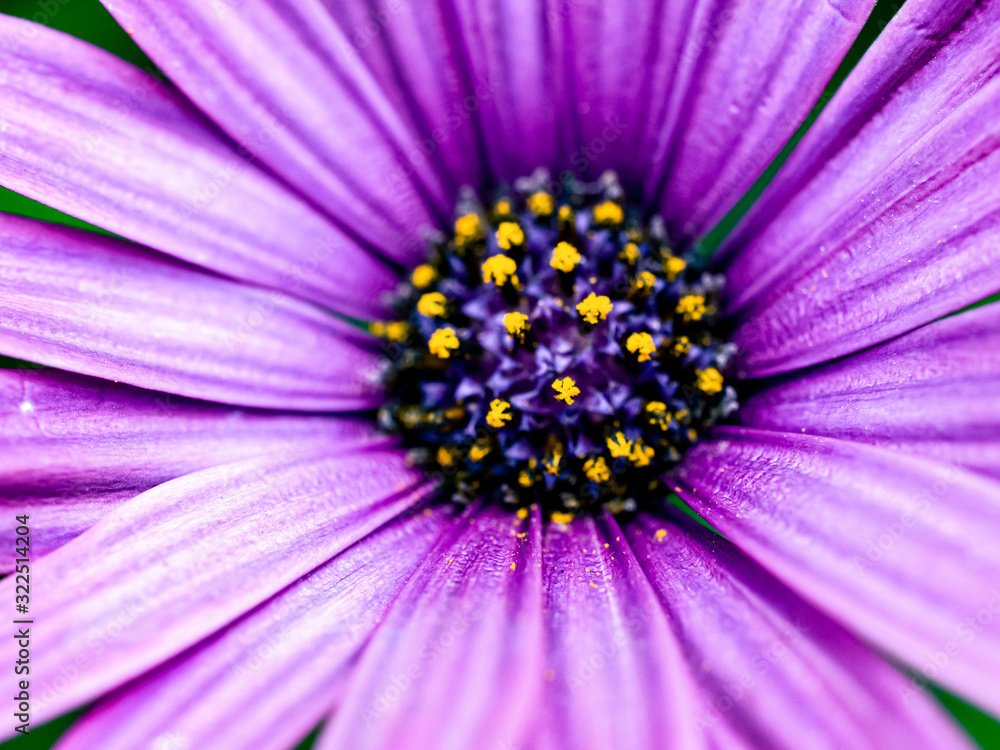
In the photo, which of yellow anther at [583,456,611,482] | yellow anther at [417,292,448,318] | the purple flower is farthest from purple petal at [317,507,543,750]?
yellow anther at [417,292,448,318]

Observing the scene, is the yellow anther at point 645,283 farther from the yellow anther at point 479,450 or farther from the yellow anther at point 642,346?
the yellow anther at point 479,450

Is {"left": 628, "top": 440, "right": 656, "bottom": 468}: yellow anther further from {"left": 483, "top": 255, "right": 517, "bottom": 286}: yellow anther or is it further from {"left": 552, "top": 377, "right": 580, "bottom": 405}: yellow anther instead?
{"left": 483, "top": 255, "right": 517, "bottom": 286}: yellow anther

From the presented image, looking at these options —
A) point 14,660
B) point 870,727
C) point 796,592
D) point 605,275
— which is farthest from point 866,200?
point 14,660

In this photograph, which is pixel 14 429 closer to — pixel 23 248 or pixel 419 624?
pixel 23 248

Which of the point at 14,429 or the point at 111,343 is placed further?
the point at 111,343

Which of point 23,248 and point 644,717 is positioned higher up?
point 23,248

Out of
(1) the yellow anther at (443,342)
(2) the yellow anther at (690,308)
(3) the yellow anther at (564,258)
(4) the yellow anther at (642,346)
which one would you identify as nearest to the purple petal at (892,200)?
(2) the yellow anther at (690,308)
